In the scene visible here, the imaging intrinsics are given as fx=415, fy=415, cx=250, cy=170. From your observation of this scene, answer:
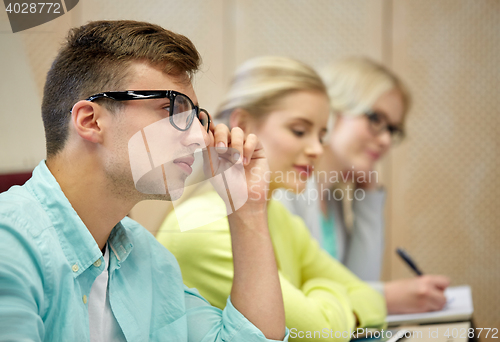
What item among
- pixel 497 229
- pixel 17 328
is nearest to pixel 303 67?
pixel 17 328

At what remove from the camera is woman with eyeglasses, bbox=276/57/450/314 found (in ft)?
4.74

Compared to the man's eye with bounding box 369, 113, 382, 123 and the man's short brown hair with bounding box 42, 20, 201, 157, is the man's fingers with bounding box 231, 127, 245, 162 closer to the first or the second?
the man's short brown hair with bounding box 42, 20, 201, 157

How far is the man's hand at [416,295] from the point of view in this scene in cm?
101

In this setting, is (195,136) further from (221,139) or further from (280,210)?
(280,210)

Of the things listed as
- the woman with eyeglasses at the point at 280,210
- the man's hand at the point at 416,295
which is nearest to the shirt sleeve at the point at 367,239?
the man's hand at the point at 416,295

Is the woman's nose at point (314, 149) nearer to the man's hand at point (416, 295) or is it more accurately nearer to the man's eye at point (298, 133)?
the man's eye at point (298, 133)

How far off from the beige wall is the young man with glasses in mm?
1185

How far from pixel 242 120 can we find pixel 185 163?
0.22 metres

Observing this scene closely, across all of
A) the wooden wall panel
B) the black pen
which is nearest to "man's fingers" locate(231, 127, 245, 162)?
the black pen

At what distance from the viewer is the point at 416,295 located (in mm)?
1043

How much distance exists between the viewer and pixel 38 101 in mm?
510

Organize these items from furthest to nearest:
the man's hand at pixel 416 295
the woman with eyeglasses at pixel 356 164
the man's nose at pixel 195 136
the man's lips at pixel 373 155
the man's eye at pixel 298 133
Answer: the man's lips at pixel 373 155
the woman with eyeglasses at pixel 356 164
the man's hand at pixel 416 295
the man's eye at pixel 298 133
the man's nose at pixel 195 136

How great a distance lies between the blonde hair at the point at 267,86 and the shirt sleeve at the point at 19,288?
385mm

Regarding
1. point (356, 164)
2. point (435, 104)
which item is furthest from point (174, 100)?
point (435, 104)
